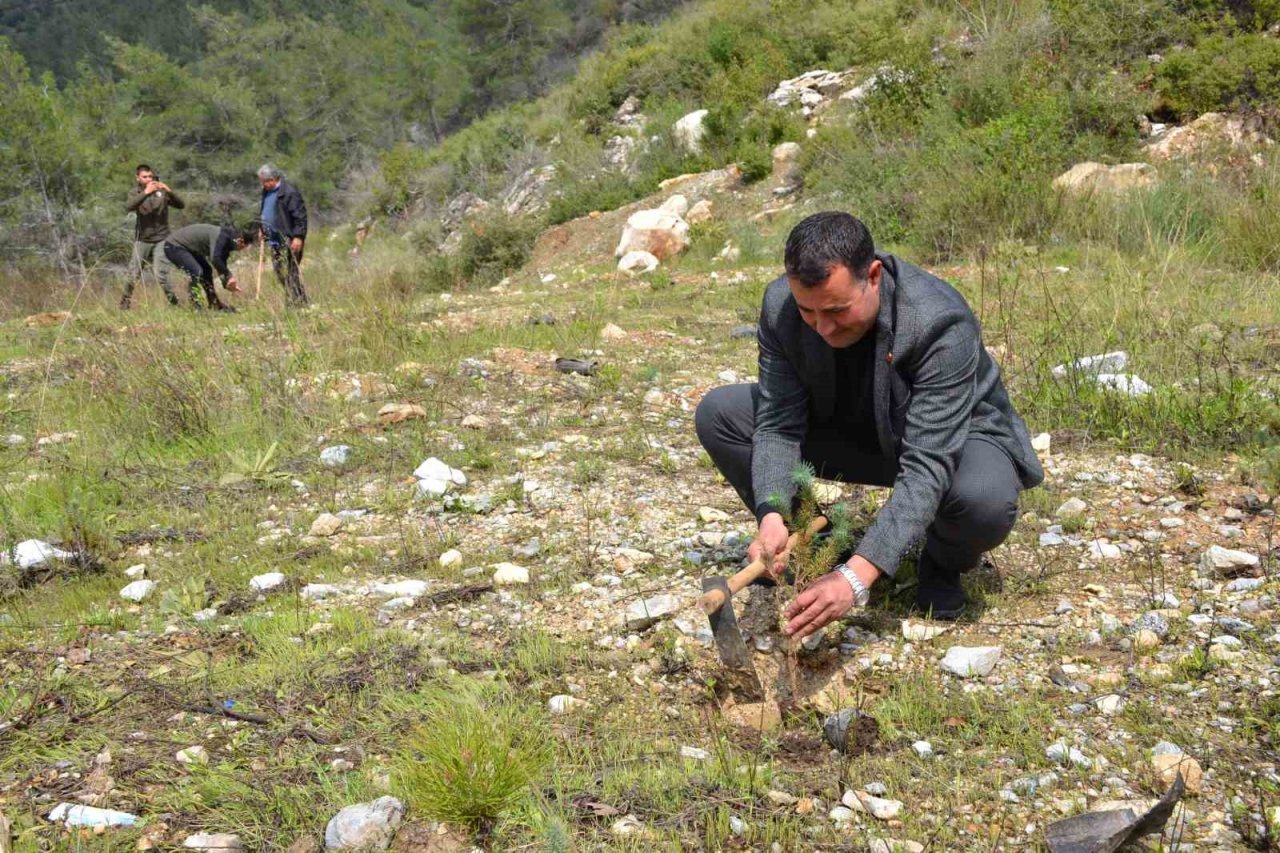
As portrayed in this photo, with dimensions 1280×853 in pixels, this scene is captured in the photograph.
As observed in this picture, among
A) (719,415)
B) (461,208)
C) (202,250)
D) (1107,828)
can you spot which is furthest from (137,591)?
(461,208)

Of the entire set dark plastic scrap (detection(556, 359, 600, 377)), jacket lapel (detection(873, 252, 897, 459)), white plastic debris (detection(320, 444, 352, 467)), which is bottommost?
dark plastic scrap (detection(556, 359, 600, 377))

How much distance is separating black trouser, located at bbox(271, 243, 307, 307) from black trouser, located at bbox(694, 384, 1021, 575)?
4.51 m

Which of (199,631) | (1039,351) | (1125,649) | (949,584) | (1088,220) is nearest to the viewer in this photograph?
(1125,649)

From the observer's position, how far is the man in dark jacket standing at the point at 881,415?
2170 millimetres

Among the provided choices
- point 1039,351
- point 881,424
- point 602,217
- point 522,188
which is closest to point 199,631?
point 881,424

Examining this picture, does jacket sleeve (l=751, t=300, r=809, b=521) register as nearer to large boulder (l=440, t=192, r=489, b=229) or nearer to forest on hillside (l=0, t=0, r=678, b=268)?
large boulder (l=440, t=192, r=489, b=229)

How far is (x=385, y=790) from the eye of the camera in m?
1.99

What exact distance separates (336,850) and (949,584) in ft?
5.90

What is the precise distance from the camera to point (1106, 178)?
7.50 m

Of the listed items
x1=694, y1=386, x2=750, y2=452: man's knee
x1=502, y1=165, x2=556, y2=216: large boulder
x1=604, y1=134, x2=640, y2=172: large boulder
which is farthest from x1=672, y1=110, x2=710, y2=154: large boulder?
x1=694, y1=386, x2=750, y2=452: man's knee

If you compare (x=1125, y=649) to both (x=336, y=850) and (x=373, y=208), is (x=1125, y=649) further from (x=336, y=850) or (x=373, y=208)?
(x=373, y=208)

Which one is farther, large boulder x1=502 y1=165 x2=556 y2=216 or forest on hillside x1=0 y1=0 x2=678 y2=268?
forest on hillside x1=0 y1=0 x2=678 y2=268

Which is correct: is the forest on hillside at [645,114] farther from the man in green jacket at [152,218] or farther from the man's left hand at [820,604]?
the man's left hand at [820,604]

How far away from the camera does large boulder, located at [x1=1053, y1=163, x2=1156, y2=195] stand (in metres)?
7.29
